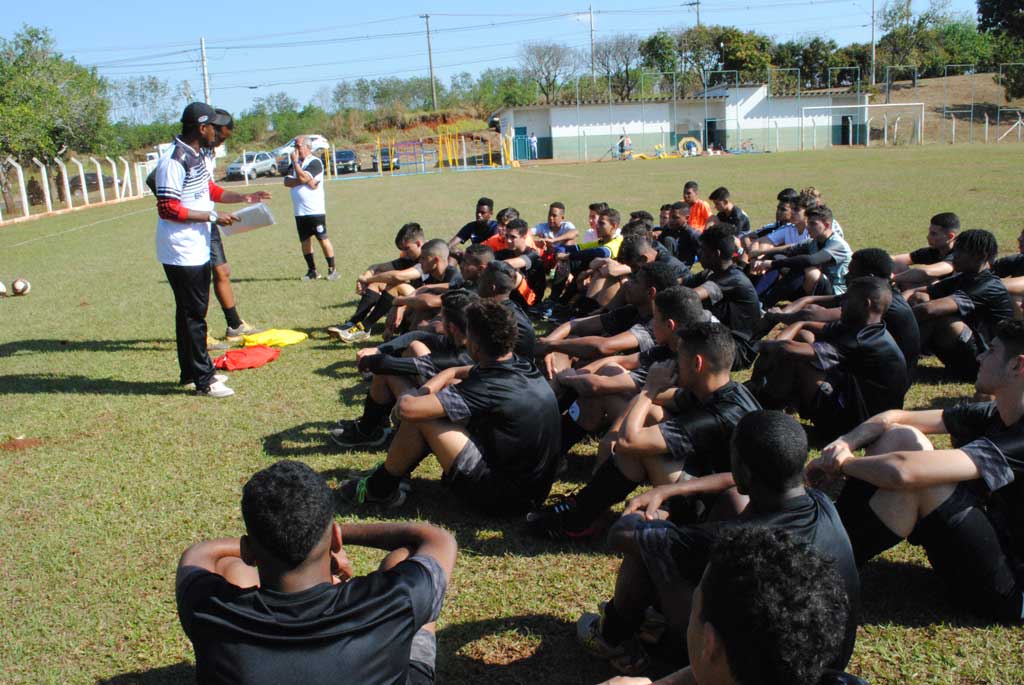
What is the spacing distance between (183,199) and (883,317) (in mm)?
6150

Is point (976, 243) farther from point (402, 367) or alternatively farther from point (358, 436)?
point (358, 436)

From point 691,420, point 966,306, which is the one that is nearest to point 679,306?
point 691,420

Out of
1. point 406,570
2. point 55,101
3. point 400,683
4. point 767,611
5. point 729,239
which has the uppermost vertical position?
point 55,101

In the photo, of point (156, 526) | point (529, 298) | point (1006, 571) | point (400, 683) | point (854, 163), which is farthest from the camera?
point (854, 163)

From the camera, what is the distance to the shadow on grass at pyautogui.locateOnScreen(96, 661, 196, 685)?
3697 mm

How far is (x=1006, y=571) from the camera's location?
366cm

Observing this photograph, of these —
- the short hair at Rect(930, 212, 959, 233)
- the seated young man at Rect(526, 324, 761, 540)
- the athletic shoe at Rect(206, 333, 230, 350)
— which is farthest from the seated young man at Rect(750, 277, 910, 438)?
the athletic shoe at Rect(206, 333, 230, 350)

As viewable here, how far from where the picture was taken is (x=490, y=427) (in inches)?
190

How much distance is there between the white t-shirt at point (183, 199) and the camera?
7.57m

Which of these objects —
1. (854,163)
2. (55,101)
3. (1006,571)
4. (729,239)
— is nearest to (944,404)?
(729,239)

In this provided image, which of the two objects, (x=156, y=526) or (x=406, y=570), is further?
(x=156, y=526)

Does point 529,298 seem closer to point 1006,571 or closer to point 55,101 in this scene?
point 1006,571

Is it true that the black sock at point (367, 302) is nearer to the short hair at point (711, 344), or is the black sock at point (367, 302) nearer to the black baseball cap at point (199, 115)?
the black baseball cap at point (199, 115)

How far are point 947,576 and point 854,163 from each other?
116 feet
